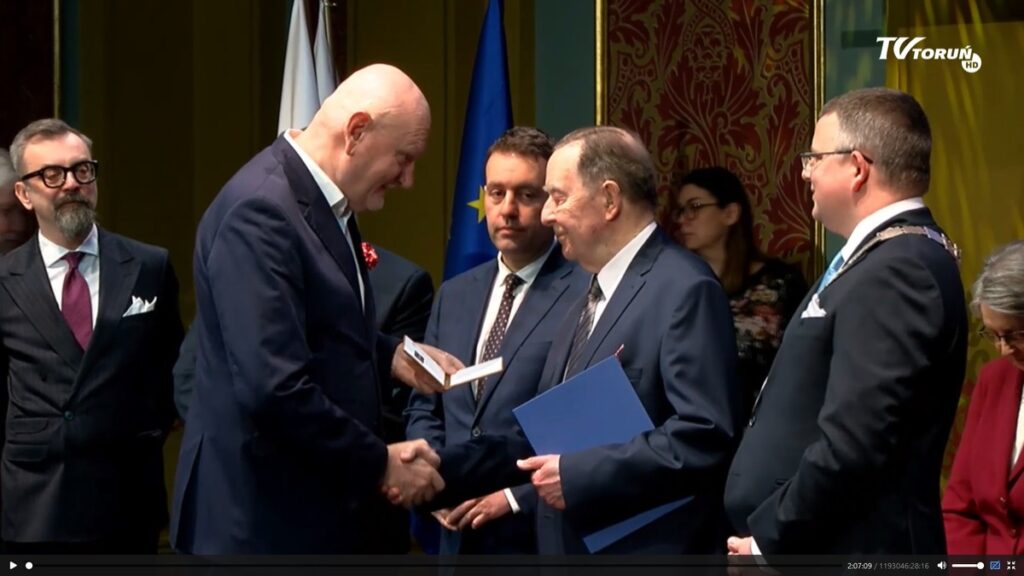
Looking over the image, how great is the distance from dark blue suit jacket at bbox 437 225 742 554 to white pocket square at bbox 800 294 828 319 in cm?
40

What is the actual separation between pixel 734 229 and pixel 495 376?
57.5 inches

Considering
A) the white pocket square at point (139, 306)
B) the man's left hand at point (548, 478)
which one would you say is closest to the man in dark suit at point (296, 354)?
the man's left hand at point (548, 478)

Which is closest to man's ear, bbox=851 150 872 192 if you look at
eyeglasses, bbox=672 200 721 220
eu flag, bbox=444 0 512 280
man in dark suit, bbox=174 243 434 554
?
man in dark suit, bbox=174 243 434 554

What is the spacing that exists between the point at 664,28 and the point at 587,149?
99.5 inches

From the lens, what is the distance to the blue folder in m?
3.41

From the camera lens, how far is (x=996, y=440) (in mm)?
3719

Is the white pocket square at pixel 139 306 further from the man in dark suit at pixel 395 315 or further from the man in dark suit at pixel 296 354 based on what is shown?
the man in dark suit at pixel 296 354

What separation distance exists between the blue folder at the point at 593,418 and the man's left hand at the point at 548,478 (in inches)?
1.7

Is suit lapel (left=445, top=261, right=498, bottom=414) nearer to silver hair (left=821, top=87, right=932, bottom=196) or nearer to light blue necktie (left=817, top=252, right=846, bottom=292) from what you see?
light blue necktie (left=817, top=252, right=846, bottom=292)

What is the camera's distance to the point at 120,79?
668 centimetres

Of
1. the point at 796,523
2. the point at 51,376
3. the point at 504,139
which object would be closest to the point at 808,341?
the point at 796,523

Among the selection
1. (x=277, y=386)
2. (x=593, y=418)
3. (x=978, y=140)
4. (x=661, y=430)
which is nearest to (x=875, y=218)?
(x=661, y=430)

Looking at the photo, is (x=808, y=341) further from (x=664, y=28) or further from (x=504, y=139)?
(x=664, y=28)

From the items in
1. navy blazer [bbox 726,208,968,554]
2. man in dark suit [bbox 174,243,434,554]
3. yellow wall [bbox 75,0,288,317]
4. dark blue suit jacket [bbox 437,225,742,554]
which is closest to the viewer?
navy blazer [bbox 726,208,968,554]
